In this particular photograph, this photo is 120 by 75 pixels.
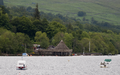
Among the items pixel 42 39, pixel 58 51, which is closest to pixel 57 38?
pixel 42 39

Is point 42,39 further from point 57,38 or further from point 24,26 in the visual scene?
point 24,26

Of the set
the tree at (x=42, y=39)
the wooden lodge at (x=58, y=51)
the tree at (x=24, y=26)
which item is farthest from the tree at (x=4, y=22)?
the wooden lodge at (x=58, y=51)

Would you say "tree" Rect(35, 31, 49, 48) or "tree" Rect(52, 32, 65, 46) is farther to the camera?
"tree" Rect(52, 32, 65, 46)

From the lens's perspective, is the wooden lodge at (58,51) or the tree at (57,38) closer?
the wooden lodge at (58,51)

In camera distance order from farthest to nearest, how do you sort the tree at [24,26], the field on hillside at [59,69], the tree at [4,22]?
the tree at [24,26] → the tree at [4,22] → the field on hillside at [59,69]

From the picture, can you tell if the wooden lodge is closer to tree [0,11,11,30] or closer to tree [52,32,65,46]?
tree [52,32,65,46]

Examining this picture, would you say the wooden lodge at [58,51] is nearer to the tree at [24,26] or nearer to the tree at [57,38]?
the tree at [57,38]

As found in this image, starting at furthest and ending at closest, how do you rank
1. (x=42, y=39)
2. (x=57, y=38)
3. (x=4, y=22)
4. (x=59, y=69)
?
1. (x=4, y=22)
2. (x=57, y=38)
3. (x=42, y=39)
4. (x=59, y=69)

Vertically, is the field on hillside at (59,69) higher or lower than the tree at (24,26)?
lower

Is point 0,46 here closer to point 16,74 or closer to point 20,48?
point 20,48

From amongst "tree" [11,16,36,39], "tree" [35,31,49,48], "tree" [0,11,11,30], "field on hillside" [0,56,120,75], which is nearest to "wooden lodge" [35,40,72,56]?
"tree" [35,31,49,48]

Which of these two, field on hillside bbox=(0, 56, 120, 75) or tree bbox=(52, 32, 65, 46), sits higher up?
tree bbox=(52, 32, 65, 46)

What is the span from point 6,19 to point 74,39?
52.8 m

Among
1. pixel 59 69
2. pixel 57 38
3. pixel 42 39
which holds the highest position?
pixel 57 38
